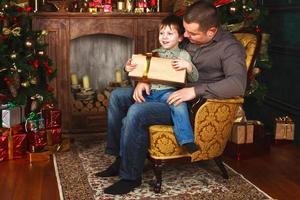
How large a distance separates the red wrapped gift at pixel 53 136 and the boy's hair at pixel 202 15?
59.2 inches

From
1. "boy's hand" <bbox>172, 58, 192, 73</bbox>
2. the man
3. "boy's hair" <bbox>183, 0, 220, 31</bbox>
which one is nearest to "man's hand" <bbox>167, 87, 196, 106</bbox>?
the man

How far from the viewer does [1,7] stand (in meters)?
3.44

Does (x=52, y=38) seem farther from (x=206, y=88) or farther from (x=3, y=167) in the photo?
(x=206, y=88)

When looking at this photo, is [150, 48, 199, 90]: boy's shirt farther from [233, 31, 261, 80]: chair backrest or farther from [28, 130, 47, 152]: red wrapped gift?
[28, 130, 47, 152]: red wrapped gift

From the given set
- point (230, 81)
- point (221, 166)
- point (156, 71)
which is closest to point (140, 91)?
point (156, 71)

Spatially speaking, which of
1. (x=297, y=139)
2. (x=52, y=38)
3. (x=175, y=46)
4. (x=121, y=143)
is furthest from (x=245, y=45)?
(x=52, y=38)

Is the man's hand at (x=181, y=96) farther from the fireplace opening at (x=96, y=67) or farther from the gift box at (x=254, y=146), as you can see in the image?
the fireplace opening at (x=96, y=67)

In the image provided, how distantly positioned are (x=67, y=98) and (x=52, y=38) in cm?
54

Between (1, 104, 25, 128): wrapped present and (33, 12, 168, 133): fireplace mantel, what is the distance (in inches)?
23.1

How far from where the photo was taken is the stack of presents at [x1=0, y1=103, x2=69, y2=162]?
346 cm

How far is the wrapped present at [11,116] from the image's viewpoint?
136 inches

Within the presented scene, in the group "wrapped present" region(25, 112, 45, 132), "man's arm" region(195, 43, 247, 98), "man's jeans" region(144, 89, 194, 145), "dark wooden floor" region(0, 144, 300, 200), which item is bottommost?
"dark wooden floor" region(0, 144, 300, 200)

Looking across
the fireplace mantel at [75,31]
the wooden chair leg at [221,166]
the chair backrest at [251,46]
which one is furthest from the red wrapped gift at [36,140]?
the chair backrest at [251,46]

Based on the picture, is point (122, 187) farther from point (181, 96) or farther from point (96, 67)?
point (96, 67)
